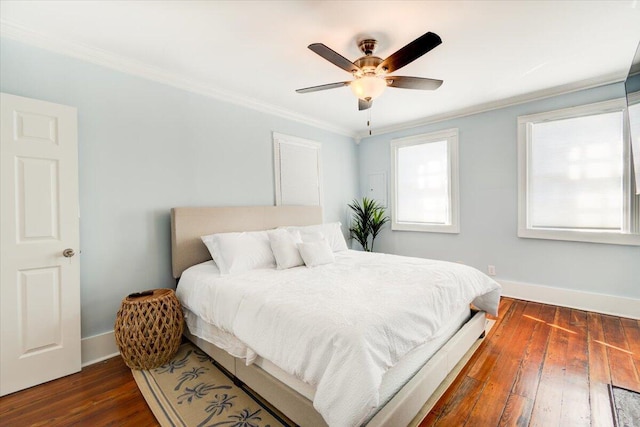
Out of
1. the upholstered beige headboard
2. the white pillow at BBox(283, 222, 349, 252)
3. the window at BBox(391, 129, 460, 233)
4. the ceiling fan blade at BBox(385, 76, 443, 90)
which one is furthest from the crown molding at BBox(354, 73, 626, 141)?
the upholstered beige headboard

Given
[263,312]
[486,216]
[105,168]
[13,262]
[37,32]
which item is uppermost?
[37,32]

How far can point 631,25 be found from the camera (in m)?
2.07

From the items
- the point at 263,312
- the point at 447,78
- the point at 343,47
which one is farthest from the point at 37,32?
the point at 447,78

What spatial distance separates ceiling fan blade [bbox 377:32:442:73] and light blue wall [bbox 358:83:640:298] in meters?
2.41

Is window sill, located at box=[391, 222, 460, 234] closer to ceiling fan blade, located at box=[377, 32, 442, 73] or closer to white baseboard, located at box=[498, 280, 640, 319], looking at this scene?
white baseboard, located at box=[498, 280, 640, 319]

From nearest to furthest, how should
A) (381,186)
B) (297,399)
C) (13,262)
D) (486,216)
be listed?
(297,399) < (13,262) < (486,216) < (381,186)

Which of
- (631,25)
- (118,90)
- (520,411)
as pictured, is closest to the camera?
(520,411)

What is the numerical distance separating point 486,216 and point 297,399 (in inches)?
137

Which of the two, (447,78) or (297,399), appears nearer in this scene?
(297,399)

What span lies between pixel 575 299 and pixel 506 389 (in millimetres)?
2145

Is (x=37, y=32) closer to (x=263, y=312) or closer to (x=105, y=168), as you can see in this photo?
(x=105, y=168)

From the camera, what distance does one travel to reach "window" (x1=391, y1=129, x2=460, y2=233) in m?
4.09

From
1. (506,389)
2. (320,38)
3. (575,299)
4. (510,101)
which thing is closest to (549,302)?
(575,299)

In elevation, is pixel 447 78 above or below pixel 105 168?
above
